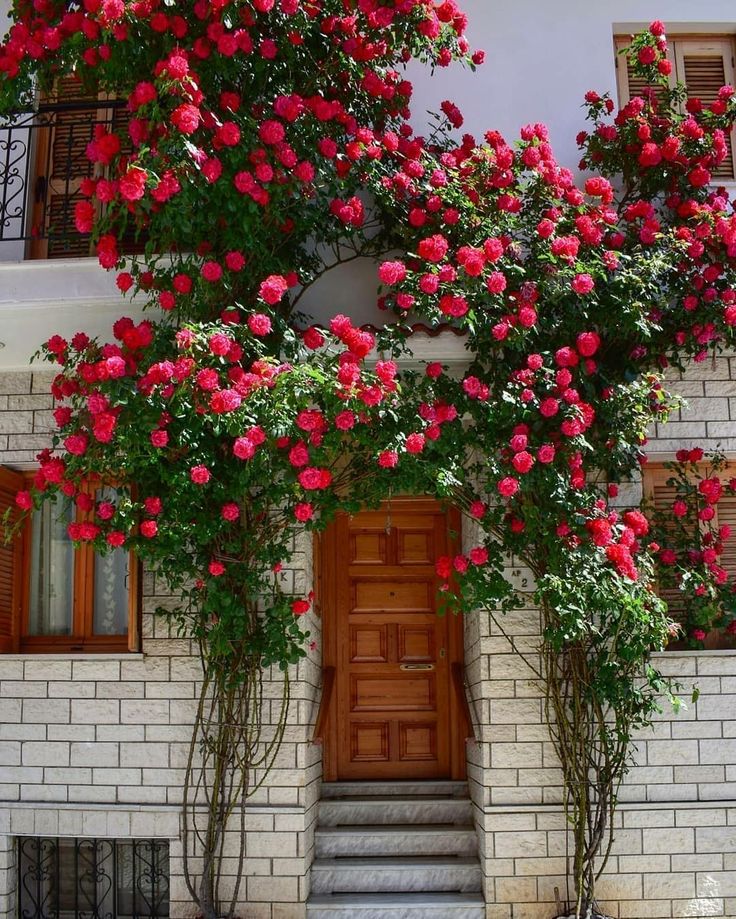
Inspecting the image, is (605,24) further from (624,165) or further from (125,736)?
(125,736)

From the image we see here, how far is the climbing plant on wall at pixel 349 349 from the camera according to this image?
4.95m

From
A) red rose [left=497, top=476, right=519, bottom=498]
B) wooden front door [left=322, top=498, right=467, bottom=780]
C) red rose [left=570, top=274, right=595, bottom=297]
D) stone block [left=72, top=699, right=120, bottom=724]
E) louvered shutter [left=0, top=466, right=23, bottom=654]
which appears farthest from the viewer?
wooden front door [left=322, top=498, right=467, bottom=780]

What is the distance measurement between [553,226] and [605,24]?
2087 millimetres

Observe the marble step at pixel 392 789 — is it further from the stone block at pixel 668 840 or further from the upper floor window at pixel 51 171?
the upper floor window at pixel 51 171

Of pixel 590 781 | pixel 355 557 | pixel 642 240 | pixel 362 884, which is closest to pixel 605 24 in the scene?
pixel 642 240

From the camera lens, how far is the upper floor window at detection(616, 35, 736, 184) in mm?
6703

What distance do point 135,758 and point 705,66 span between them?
606 cm

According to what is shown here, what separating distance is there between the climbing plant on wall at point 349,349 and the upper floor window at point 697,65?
724mm

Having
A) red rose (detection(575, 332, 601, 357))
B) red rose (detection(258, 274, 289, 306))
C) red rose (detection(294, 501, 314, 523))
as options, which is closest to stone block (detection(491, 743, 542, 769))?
red rose (detection(294, 501, 314, 523))

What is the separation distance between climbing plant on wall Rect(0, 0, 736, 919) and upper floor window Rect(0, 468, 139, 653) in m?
0.67

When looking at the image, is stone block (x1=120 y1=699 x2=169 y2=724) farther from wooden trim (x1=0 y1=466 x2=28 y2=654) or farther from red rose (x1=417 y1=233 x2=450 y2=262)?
red rose (x1=417 y1=233 x2=450 y2=262)

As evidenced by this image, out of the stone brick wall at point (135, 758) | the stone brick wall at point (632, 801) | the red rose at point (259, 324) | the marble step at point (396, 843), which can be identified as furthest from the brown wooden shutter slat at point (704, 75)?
the marble step at point (396, 843)

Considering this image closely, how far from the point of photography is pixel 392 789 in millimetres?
6711

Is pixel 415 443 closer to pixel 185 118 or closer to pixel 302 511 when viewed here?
pixel 302 511
